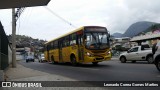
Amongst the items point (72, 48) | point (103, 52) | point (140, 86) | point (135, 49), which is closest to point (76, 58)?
point (72, 48)

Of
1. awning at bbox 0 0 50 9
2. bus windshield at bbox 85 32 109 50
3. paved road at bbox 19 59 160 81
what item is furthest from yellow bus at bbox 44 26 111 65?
awning at bbox 0 0 50 9

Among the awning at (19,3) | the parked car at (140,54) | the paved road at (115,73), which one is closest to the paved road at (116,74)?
the paved road at (115,73)

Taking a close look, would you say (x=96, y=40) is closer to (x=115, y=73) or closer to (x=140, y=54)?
(x=140, y=54)

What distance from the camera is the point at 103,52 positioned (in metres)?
22.2

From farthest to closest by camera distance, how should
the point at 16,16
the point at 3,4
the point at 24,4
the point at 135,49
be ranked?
the point at 16,16 → the point at 135,49 → the point at 24,4 → the point at 3,4

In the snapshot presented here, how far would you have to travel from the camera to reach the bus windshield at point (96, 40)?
21859mm

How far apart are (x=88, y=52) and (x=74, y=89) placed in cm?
1227

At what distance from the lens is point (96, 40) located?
869 inches

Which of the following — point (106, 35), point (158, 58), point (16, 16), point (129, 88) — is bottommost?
point (129, 88)

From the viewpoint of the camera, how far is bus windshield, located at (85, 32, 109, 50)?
21859 mm

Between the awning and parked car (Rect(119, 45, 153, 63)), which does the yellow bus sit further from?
the awning

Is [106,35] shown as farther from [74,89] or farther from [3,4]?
[74,89]

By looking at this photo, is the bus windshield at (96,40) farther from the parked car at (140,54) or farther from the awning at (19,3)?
the awning at (19,3)

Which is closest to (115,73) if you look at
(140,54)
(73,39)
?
(73,39)
